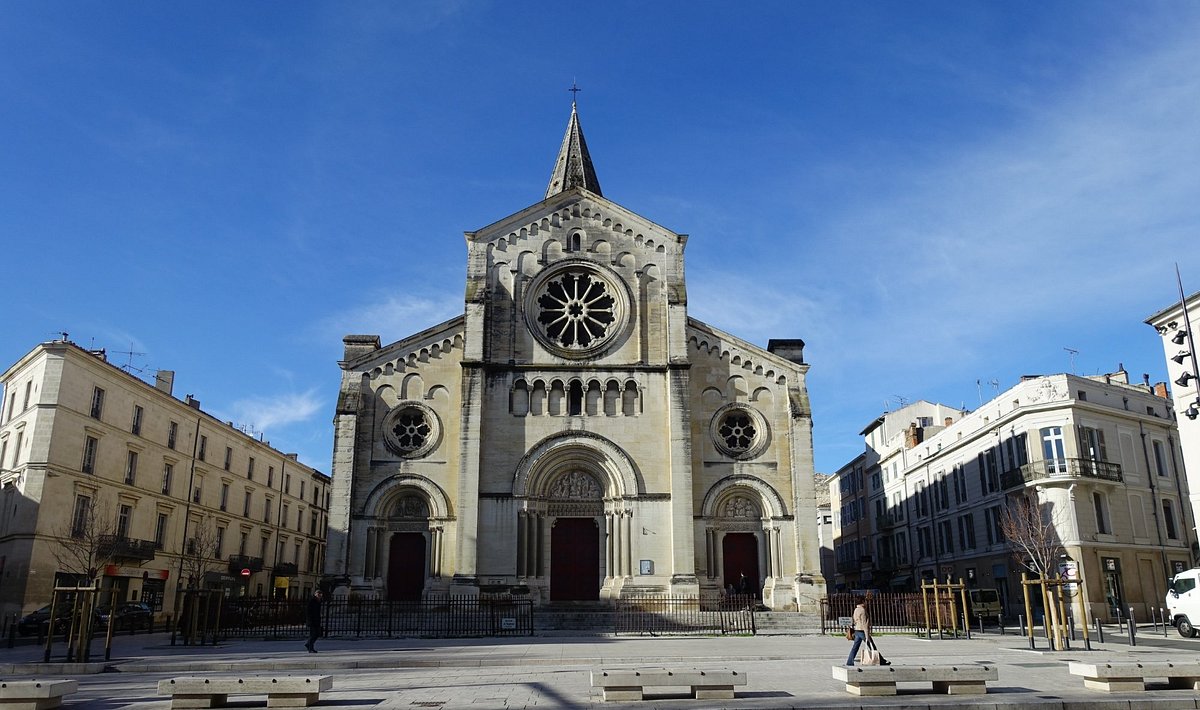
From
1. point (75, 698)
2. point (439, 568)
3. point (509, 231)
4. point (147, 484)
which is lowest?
point (75, 698)

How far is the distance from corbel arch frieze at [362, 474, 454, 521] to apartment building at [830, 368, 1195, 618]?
2244cm

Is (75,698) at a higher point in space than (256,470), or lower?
lower

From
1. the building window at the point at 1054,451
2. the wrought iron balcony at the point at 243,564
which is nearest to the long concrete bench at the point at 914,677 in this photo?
the building window at the point at 1054,451

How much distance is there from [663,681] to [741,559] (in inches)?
912

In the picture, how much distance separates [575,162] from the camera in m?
50.0

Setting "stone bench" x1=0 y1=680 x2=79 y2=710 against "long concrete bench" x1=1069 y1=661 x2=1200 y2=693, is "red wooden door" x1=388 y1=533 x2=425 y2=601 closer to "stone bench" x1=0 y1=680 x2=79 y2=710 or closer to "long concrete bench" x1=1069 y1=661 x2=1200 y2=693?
"stone bench" x1=0 y1=680 x2=79 y2=710

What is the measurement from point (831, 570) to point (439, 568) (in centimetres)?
4873

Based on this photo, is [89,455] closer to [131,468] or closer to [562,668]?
[131,468]

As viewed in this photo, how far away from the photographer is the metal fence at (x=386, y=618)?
27688 mm

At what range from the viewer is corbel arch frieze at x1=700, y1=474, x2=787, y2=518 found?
34.2 m

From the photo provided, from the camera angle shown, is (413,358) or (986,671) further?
(413,358)

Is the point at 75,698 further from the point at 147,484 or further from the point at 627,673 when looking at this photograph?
the point at 147,484

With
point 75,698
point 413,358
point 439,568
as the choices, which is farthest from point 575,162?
point 75,698

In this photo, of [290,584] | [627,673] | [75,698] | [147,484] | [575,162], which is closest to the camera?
[627,673]
